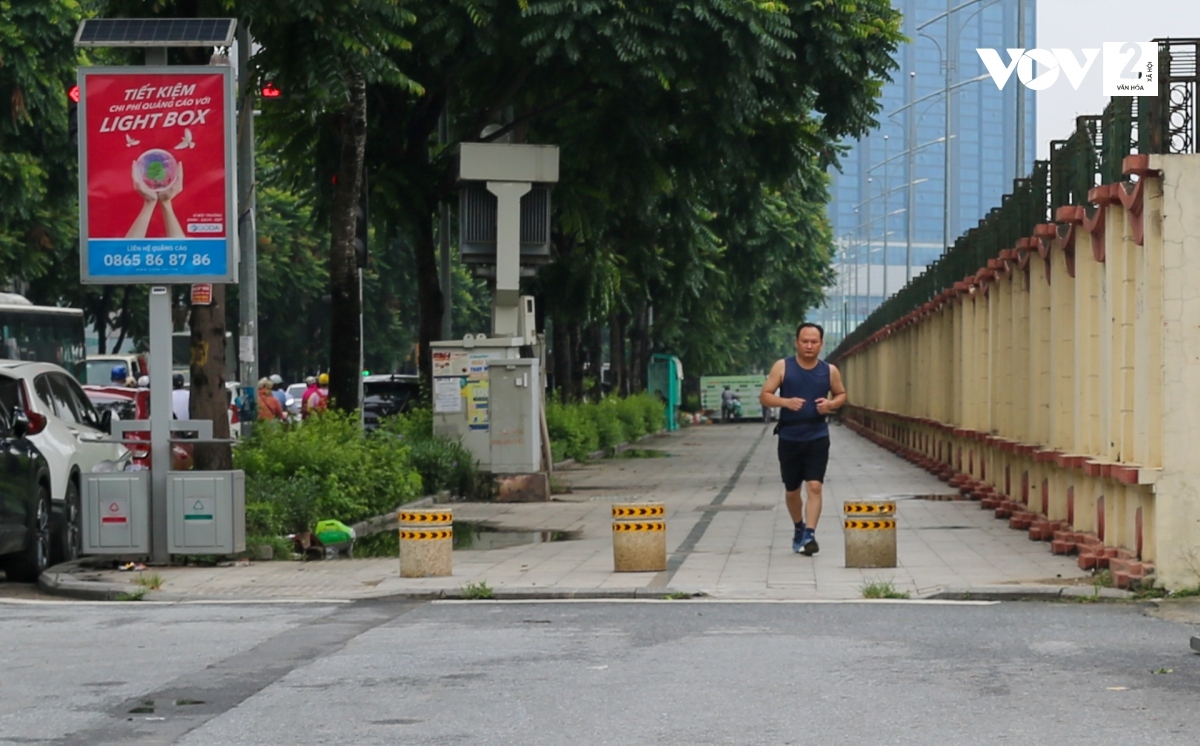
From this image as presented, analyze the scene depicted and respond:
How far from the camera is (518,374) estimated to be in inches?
995

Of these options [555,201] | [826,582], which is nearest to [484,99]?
[555,201]

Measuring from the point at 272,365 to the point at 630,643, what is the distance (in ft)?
203

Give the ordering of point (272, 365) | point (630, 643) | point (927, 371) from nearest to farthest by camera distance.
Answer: point (630, 643), point (927, 371), point (272, 365)

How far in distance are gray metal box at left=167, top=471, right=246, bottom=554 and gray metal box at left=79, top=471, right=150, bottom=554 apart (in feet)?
0.72

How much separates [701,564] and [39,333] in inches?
888

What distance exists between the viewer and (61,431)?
16484 mm

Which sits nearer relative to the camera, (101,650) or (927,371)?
(101,650)

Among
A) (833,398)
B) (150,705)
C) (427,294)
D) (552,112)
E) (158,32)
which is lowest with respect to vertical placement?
(150,705)

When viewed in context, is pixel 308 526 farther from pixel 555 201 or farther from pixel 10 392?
pixel 555 201

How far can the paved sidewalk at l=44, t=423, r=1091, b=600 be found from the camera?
43.7 ft

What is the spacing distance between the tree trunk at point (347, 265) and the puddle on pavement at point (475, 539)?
3.78m

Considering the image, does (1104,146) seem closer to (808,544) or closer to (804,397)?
(804,397)

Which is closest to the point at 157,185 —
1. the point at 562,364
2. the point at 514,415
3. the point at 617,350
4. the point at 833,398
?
the point at 833,398

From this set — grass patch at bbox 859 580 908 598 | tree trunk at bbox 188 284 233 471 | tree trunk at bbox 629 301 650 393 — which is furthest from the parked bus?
tree trunk at bbox 629 301 650 393
